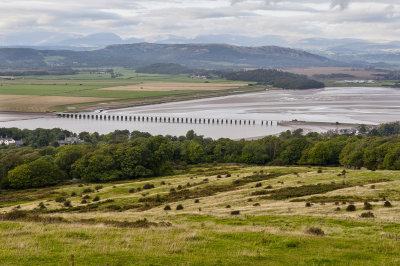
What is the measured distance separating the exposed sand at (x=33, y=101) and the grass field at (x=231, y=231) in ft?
420

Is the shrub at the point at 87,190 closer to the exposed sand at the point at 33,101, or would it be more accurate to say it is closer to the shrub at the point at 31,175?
the shrub at the point at 31,175

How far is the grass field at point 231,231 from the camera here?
13297 mm

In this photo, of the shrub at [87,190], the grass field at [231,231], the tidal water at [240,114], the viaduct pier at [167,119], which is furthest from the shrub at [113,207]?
the viaduct pier at [167,119]

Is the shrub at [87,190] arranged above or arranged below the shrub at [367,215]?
below

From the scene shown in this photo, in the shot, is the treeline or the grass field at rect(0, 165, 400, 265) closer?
the grass field at rect(0, 165, 400, 265)

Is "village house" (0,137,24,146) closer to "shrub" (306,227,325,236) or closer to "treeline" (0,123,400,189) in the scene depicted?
"treeline" (0,123,400,189)

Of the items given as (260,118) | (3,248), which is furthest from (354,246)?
(260,118)

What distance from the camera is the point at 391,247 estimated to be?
14711mm

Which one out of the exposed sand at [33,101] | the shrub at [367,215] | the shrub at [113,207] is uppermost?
the shrub at [367,215]

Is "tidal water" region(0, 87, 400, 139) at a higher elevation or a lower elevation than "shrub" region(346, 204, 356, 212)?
lower

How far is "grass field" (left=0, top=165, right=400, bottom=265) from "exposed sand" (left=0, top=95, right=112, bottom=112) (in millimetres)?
127951

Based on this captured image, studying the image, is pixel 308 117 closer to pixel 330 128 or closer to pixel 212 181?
pixel 330 128

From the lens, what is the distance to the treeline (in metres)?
56.2

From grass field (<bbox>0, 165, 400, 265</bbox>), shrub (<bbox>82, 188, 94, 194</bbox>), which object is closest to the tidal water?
shrub (<bbox>82, 188, 94, 194</bbox>)
